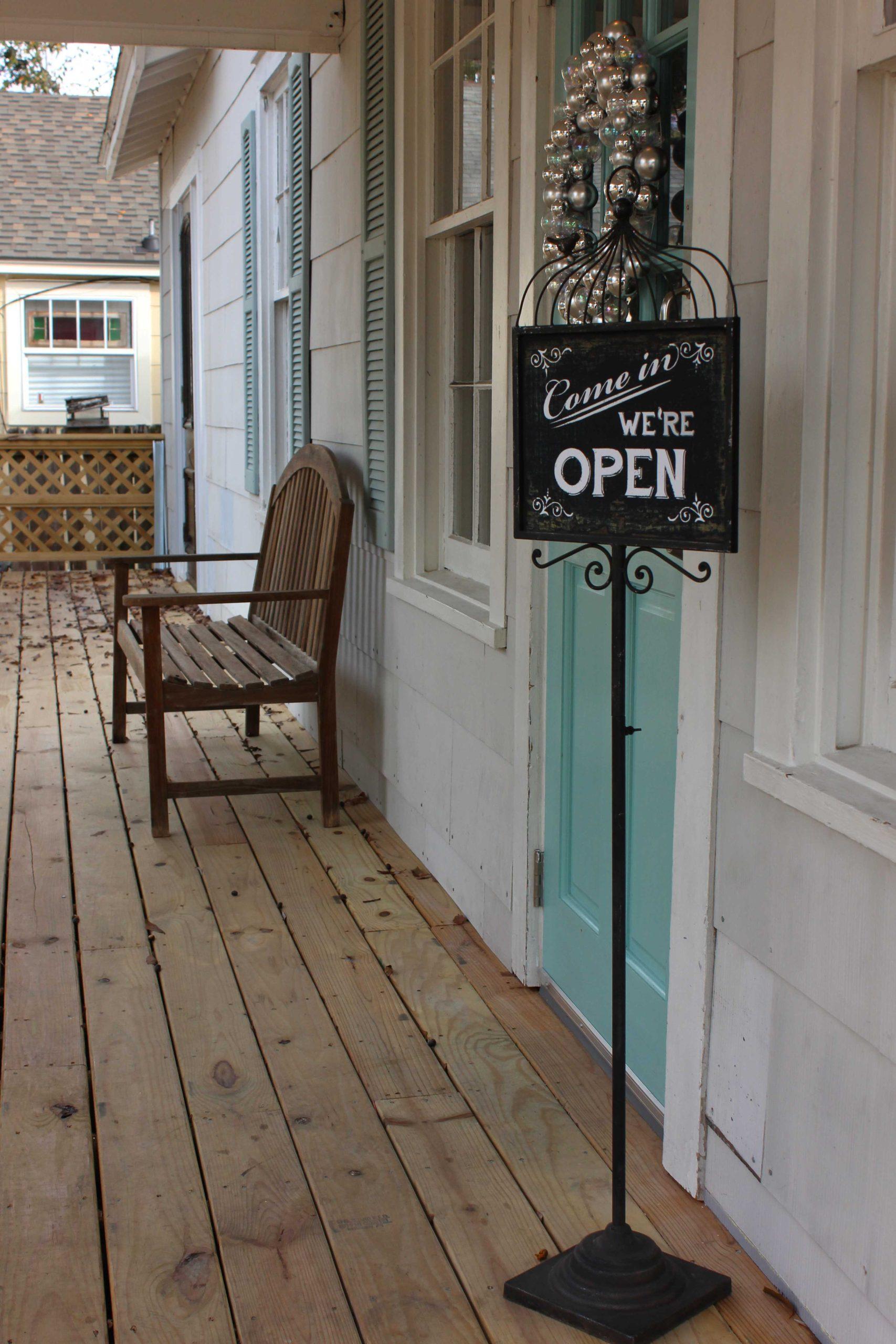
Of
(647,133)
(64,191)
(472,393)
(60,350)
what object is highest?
(64,191)

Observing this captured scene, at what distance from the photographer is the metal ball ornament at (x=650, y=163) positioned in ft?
7.35

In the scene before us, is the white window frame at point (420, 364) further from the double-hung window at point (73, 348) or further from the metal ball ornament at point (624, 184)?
the double-hung window at point (73, 348)

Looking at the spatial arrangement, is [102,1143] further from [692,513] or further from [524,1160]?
[692,513]

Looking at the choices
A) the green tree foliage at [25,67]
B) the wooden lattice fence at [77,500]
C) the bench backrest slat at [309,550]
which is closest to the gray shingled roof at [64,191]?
the wooden lattice fence at [77,500]

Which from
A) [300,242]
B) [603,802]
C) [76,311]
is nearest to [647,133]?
[603,802]

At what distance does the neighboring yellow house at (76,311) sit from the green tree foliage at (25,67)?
22.7ft

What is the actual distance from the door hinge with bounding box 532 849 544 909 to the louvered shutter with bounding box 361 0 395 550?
57.4 inches

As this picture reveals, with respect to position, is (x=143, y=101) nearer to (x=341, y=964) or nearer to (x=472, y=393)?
(x=472, y=393)

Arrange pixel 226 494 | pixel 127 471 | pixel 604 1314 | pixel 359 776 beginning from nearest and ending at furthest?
1. pixel 604 1314
2. pixel 359 776
3. pixel 226 494
4. pixel 127 471

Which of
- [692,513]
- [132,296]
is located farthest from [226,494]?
[132,296]

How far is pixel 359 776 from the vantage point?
495 centimetres

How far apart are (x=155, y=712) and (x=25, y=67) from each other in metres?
21.2

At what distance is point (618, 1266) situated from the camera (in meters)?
2.03

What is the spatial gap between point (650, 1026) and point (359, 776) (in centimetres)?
250
